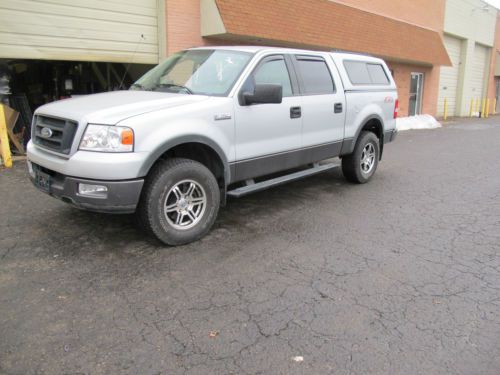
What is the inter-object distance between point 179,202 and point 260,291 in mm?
1353

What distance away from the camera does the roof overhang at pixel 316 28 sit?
10242mm

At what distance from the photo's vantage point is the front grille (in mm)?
3992

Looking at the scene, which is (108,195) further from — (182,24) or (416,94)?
(416,94)

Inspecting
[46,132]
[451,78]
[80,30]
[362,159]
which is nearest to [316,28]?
[80,30]

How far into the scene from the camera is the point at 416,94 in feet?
68.3

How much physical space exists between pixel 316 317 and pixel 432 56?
19.0m

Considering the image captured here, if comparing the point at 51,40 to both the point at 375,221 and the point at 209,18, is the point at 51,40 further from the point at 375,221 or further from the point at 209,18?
the point at 375,221

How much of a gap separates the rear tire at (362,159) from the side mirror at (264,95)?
261cm

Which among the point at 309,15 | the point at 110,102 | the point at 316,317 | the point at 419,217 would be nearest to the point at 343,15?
the point at 309,15

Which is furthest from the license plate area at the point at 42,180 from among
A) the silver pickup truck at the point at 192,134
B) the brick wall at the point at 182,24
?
the brick wall at the point at 182,24

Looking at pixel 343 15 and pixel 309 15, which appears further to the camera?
pixel 343 15

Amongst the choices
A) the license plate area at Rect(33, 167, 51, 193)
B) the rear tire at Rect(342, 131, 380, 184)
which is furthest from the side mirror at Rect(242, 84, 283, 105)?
the rear tire at Rect(342, 131, 380, 184)

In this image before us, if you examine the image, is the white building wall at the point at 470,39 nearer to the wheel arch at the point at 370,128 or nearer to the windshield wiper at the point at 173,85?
the wheel arch at the point at 370,128

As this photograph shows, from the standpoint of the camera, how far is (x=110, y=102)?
4312 millimetres
